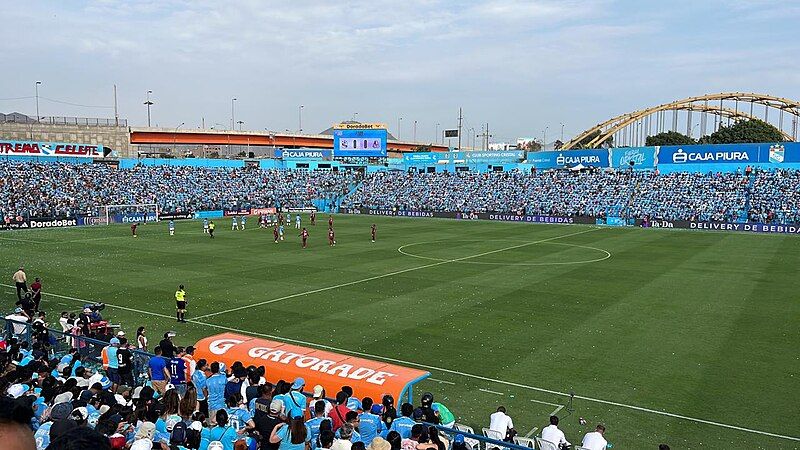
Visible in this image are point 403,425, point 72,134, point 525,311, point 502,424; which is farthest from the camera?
point 72,134

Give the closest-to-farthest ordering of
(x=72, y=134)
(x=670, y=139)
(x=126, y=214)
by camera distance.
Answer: (x=126, y=214)
(x=72, y=134)
(x=670, y=139)

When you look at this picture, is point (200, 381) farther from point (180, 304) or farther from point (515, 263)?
point (515, 263)

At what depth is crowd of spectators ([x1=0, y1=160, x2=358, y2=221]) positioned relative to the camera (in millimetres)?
58250

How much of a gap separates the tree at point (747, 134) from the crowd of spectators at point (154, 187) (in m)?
69.3

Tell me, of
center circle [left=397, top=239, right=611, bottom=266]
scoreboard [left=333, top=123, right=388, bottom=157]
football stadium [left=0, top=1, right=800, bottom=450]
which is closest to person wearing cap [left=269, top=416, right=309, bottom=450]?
football stadium [left=0, top=1, right=800, bottom=450]

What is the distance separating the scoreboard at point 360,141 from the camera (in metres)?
86.8

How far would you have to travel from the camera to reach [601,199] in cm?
6556

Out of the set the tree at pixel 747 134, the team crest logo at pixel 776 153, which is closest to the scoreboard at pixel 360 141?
the team crest logo at pixel 776 153

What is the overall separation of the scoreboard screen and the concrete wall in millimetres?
33813

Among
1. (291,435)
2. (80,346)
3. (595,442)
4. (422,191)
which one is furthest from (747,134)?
(291,435)

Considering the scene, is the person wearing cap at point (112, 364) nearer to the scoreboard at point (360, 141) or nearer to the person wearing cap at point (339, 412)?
the person wearing cap at point (339, 412)

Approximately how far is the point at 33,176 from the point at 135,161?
1494 cm

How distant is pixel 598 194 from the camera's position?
67.1 meters

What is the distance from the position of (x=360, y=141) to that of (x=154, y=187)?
29.9 m
